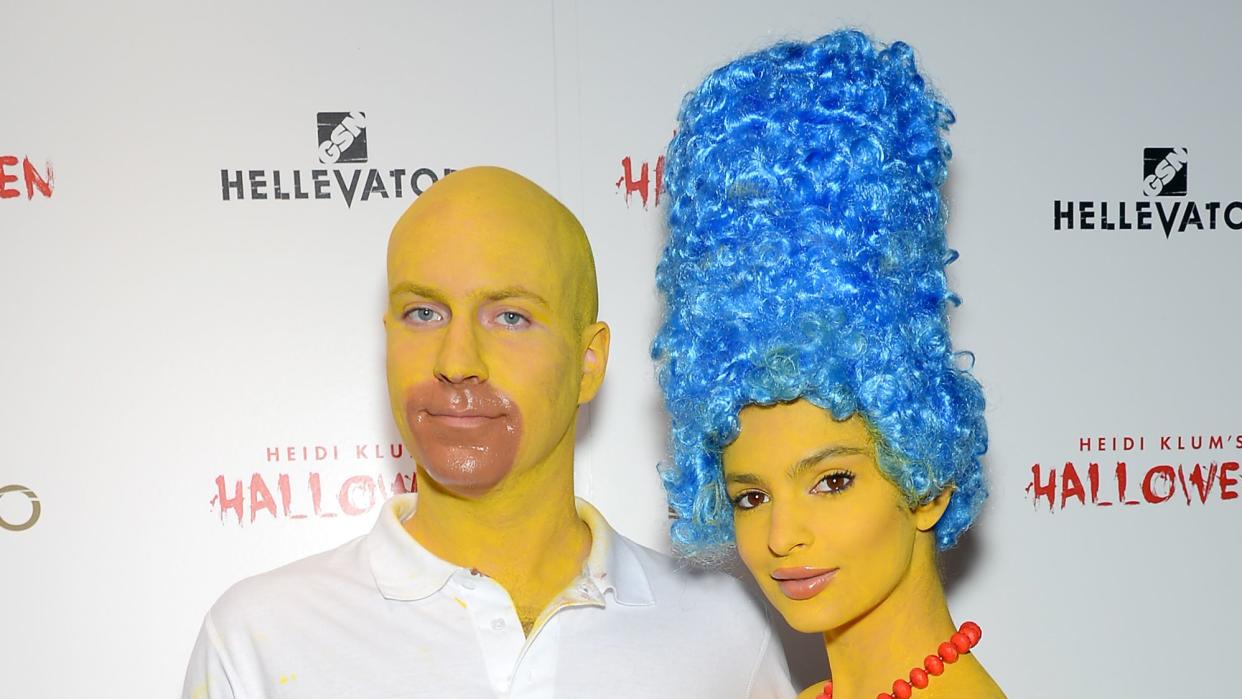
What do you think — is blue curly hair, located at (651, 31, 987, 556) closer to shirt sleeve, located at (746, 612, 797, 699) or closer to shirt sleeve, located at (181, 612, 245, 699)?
shirt sleeve, located at (746, 612, 797, 699)

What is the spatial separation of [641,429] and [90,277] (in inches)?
43.3

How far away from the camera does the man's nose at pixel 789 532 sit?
1596 millimetres

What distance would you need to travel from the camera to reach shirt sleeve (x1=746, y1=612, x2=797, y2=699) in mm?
2016

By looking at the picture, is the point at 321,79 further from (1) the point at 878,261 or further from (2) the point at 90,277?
(1) the point at 878,261

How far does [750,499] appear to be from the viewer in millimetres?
1708

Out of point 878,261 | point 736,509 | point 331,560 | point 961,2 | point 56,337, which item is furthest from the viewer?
point 961,2

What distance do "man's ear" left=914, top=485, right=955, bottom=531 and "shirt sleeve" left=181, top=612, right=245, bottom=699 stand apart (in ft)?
3.12

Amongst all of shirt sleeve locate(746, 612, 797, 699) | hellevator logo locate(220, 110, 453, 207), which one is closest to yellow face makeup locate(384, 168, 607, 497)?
shirt sleeve locate(746, 612, 797, 699)

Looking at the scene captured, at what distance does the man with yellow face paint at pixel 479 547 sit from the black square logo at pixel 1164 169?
4.42ft

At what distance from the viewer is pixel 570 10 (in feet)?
8.22

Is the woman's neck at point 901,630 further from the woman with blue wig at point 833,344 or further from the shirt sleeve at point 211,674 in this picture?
the shirt sleeve at point 211,674

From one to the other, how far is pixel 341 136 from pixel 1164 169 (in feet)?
5.47

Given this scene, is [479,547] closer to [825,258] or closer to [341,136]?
[825,258]

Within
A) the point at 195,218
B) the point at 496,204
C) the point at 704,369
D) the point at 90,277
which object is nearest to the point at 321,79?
the point at 195,218
